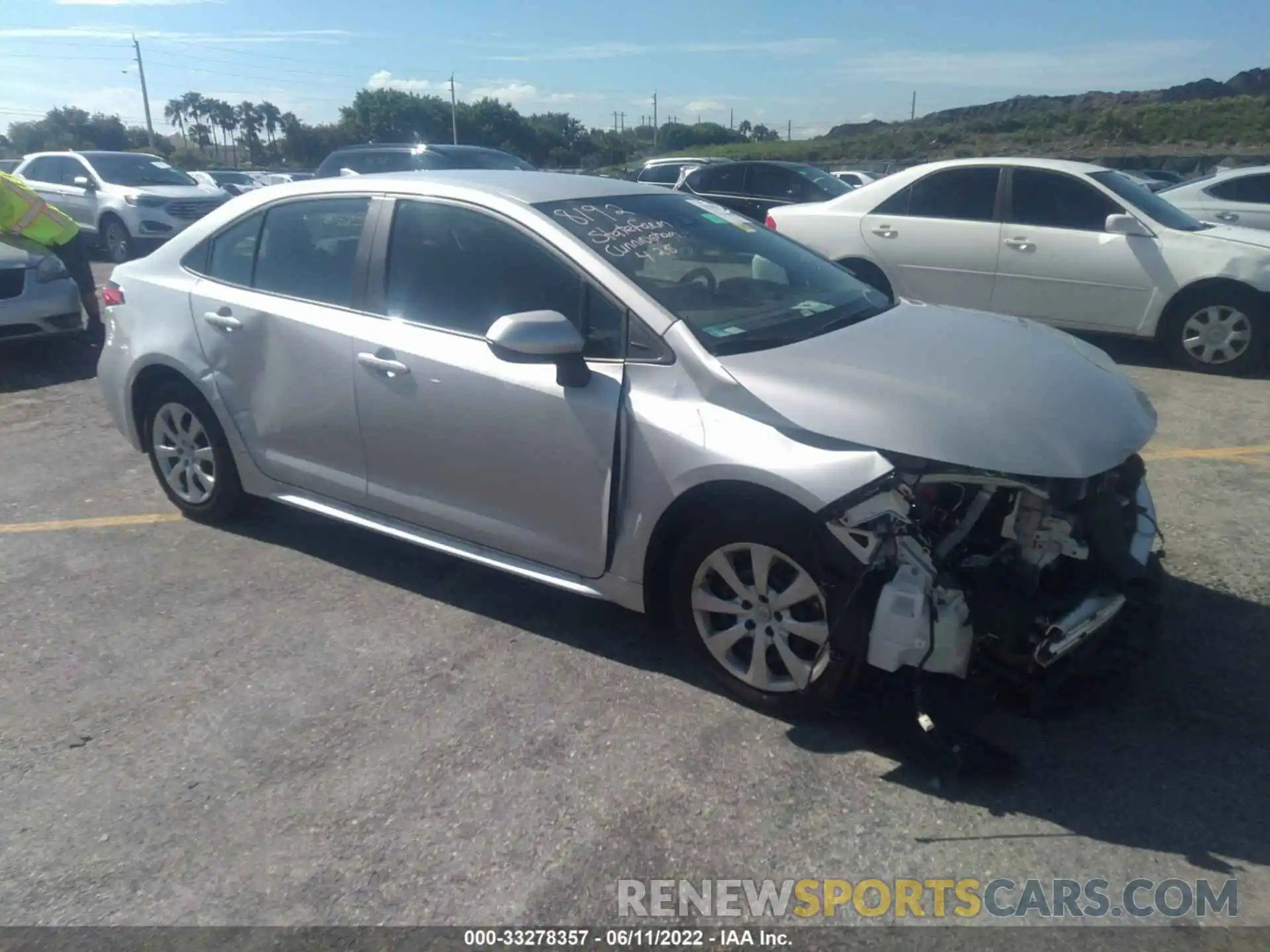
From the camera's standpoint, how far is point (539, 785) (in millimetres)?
3186

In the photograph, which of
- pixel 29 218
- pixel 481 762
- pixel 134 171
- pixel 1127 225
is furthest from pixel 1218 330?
pixel 134 171

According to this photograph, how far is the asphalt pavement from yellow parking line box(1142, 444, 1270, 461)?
4.13ft

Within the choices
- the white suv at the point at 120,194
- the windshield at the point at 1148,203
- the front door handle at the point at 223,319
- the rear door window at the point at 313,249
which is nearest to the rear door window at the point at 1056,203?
the windshield at the point at 1148,203

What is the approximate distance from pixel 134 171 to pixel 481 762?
16675mm

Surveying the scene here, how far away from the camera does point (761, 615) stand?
345cm

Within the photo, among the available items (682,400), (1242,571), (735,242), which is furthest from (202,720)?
(1242,571)

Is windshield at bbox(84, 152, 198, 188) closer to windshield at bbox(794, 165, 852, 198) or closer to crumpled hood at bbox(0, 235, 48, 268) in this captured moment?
crumpled hood at bbox(0, 235, 48, 268)

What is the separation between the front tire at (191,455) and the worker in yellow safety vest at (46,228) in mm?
4826

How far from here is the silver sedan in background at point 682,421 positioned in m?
3.19

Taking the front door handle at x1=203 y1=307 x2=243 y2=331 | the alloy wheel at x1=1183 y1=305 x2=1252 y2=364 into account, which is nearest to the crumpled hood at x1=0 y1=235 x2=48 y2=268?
the front door handle at x1=203 y1=307 x2=243 y2=331

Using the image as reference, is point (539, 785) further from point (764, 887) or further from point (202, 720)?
point (202, 720)

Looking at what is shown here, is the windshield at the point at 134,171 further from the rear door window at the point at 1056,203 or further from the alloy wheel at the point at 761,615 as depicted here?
the alloy wheel at the point at 761,615

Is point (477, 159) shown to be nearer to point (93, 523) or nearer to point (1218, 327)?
point (1218, 327)

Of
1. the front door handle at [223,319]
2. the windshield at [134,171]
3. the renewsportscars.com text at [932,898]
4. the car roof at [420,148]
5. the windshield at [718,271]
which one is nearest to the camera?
the renewsportscars.com text at [932,898]
